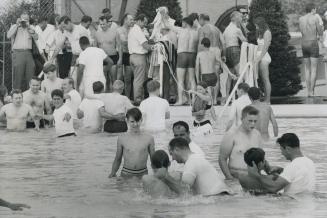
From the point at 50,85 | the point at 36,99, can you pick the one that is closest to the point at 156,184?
the point at 36,99

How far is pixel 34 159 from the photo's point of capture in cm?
1812

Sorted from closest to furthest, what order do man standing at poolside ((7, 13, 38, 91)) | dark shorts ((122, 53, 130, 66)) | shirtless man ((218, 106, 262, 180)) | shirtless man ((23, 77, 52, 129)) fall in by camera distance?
1. shirtless man ((218, 106, 262, 180))
2. shirtless man ((23, 77, 52, 129))
3. man standing at poolside ((7, 13, 38, 91))
4. dark shorts ((122, 53, 130, 66))

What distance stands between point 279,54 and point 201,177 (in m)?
17.2

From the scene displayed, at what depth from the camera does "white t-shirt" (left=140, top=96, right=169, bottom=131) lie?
21016 mm

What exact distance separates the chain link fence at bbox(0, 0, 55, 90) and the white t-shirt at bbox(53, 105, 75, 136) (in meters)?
8.12

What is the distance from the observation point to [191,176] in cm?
1336

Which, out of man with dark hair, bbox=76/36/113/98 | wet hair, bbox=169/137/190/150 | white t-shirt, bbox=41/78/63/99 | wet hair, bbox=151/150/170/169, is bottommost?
wet hair, bbox=151/150/170/169

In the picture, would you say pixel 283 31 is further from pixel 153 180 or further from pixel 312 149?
pixel 153 180

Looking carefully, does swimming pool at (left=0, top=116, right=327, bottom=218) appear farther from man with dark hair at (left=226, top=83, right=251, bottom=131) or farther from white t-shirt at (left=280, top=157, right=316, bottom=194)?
man with dark hair at (left=226, top=83, right=251, bottom=131)

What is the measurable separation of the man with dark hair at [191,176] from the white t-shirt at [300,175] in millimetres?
748

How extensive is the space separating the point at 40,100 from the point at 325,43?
8.26 metres

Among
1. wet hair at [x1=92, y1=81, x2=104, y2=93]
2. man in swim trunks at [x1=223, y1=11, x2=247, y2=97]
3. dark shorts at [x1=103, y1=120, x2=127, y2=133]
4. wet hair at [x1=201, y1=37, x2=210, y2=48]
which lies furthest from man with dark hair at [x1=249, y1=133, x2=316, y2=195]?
man in swim trunks at [x1=223, y1=11, x2=247, y2=97]

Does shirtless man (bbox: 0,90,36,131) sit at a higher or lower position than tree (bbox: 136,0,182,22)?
lower

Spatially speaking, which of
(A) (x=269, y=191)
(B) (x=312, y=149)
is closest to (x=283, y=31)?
(B) (x=312, y=149)
